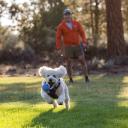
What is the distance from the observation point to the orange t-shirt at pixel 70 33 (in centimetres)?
1645

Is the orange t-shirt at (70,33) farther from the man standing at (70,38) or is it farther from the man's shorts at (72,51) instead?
the man's shorts at (72,51)

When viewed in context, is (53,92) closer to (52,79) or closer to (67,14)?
(52,79)

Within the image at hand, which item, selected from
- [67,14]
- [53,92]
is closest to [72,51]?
[67,14]

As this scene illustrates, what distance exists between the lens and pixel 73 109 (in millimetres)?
10484

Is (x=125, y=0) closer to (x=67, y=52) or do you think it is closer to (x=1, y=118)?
(x=67, y=52)

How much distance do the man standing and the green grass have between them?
1827 millimetres

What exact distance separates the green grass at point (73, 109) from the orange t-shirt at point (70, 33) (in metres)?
1.83

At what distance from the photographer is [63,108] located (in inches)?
418

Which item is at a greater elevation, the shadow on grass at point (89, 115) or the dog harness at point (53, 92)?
the dog harness at point (53, 92)

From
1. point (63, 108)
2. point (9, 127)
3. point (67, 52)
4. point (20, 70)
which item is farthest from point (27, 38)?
point (9, 127)

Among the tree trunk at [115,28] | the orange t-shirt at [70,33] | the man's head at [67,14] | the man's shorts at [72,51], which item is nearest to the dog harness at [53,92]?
the man's head at [67,14]

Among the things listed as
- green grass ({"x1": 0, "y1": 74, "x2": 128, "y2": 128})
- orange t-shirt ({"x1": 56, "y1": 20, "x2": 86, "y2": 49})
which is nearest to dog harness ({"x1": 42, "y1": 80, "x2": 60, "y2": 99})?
green grass ({"x1": 0, "y1": 74, "x2": 128, "y2": 128})

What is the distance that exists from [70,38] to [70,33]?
0.26 meters

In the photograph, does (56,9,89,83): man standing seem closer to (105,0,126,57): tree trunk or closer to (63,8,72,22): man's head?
(63,8,72,22): man's head
